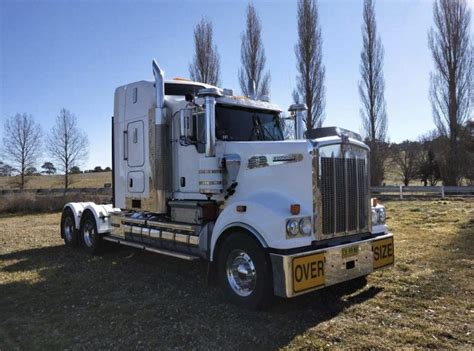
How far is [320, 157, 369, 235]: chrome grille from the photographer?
17.4 ft

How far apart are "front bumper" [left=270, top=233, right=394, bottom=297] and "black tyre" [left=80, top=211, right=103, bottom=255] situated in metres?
5.53

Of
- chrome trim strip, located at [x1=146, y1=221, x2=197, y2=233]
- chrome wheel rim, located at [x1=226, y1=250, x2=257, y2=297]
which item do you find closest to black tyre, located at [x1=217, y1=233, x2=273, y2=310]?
chrome wheel rim, located at [x1=226, y1=250, x2=257, y2=297]

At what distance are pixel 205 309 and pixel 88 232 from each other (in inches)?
206

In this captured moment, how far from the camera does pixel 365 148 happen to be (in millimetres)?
6027

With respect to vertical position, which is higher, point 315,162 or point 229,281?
point 315,162

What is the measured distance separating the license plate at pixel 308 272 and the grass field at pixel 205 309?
458 millimetres

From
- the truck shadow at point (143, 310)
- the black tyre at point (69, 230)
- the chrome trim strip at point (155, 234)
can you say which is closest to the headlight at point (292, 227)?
the truck shadow at point (143, 310)

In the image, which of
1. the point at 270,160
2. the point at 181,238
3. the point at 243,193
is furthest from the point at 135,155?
A: the point at 270,160

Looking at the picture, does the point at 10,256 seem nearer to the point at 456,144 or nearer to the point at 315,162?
the point at 315,162

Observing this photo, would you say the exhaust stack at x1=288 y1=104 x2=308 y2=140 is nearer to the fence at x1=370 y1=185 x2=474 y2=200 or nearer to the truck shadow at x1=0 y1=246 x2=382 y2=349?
the truck shadow at x1=0 y1=246 x2=382 y2=349

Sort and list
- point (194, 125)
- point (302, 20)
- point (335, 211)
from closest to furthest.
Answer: point (335, 211)
point (194, 125)
point (302, 20)

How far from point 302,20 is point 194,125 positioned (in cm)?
2538

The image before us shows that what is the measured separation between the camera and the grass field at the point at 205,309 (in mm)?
4465

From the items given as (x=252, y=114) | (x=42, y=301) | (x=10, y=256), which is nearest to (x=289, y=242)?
(x=252, y=114)
